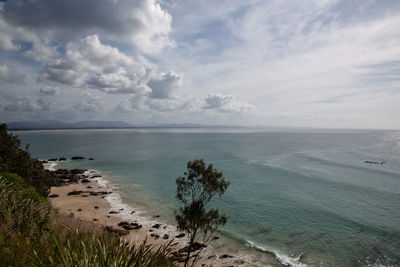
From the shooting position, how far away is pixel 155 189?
43.6 meters

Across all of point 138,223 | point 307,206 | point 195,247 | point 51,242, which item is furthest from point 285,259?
point 51,242

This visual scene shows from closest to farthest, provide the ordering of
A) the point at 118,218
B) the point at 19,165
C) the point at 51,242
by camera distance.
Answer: the point at 51,242 < the point at 19,165 < the point at 118,218

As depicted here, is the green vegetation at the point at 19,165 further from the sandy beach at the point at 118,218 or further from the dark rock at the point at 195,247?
the dark rock at the point at 195,247

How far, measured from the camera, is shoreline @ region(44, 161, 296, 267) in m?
20.6

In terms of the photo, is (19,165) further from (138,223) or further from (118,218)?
(138,223)

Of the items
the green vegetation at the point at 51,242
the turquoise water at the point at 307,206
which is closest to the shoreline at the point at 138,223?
the turquoise water at the point at 307,206

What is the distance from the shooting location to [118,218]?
29.5 m

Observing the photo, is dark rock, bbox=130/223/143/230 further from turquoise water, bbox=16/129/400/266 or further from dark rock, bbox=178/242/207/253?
dark rock, bbox=178/242/207/253

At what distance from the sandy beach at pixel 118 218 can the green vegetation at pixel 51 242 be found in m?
5.35

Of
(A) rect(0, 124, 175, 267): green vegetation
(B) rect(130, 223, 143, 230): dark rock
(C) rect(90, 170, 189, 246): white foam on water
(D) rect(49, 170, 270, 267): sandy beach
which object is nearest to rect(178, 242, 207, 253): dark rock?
(D) rect(49, 170, 270, 267): sandy beach

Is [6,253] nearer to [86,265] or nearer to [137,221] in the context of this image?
[86,265]

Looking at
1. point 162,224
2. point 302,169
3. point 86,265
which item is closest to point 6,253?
point 86,265

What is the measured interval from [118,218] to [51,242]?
2581 centimetres

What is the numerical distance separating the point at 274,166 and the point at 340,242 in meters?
41.2
